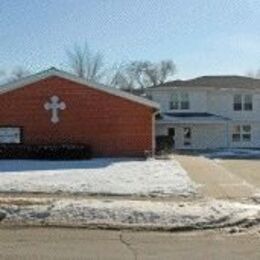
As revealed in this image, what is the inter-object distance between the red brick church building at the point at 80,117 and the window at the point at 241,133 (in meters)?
17.3

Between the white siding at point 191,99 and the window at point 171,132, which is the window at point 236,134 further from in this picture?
the window at point 171,132

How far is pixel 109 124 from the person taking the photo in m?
32.3

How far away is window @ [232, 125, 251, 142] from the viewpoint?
159 feet

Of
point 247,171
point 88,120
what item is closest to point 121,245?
point 247,171

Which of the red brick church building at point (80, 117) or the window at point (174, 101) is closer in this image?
the red brick church building at point (80, 117)

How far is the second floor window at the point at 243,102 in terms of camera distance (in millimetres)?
48906

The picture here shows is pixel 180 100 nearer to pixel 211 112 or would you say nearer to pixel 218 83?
pixel 211 112

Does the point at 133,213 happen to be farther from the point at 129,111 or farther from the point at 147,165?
the point at 129,111

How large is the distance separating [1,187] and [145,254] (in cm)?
937

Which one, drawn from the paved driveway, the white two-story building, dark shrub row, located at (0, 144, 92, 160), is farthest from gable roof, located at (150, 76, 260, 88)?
the paved driveway

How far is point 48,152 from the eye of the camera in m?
30.5

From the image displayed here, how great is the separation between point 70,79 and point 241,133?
65.5ft

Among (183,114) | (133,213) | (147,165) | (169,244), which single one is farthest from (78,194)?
(183,114)

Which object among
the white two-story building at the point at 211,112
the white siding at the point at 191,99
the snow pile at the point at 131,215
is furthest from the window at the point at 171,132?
the snow pile at the point at 131,215
